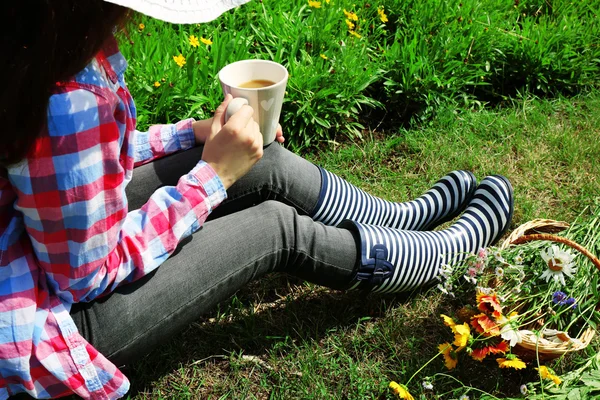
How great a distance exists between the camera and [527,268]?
1.77 m

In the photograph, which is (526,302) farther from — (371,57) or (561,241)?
(371,57)

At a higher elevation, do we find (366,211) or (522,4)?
(522,4)

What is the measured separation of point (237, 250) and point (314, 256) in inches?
9.0

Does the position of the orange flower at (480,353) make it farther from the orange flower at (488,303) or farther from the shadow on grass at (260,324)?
the shadow on grass at (260,324)

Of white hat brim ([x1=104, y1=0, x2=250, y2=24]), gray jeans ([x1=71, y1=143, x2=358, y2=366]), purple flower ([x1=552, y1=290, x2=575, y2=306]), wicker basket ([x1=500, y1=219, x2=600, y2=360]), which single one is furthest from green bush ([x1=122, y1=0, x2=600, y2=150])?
white hat brim ([x1=104, y1=0, x2=250, y2=24])

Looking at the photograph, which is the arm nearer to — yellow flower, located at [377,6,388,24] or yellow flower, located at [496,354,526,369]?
yellow flower, located at [496,354,526,369]

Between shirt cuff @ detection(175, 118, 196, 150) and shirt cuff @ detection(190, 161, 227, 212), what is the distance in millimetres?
369

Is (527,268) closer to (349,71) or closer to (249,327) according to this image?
(249,327)

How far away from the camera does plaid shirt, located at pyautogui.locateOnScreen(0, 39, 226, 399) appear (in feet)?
3.44

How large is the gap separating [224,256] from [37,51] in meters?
0.68

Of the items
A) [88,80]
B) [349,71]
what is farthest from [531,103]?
[88,80]

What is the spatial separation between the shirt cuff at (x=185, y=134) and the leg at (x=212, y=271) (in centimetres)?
29

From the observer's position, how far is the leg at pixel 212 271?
4.36ft

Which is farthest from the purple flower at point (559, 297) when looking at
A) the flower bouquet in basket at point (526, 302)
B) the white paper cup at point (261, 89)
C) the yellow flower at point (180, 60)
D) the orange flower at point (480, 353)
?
the yellow flower at point (180, 60)
